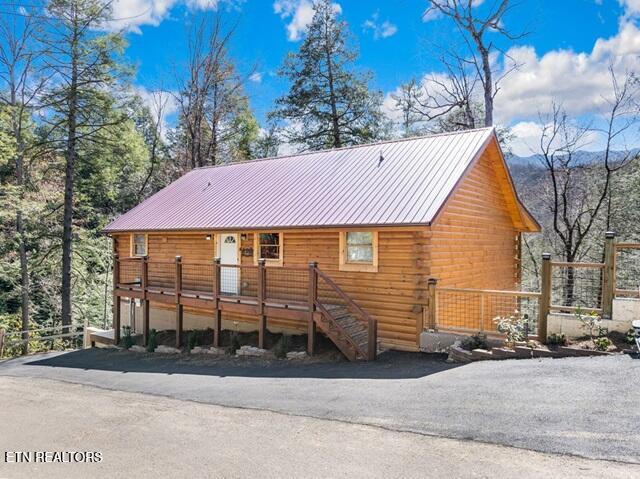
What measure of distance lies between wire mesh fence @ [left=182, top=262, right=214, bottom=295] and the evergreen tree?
13822mm

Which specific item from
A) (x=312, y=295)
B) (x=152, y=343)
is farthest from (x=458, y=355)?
(x=152, y=343)

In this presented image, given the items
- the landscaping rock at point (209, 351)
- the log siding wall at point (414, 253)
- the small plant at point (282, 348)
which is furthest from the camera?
the landscaping rock at point (209, 351)

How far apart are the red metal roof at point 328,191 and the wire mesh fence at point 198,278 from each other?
1.43 meters

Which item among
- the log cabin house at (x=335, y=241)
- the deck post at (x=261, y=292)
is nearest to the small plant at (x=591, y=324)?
the log cabin house at (x=335, y=241)

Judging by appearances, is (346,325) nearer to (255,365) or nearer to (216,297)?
(255,365)

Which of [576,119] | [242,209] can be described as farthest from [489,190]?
[576,119]

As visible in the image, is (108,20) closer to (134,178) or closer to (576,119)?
(134,178)

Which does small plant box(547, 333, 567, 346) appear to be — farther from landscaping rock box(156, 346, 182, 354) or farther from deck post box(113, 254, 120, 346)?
deck post box(113, 254, 120, 346)

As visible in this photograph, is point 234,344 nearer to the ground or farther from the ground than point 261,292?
nearer to the ground

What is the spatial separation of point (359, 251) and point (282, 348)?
10.2 ft

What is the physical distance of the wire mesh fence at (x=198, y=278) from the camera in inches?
526

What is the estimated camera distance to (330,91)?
83.1ft

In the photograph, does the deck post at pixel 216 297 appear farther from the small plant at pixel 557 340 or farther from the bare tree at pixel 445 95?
the bare tree at pixel 445 95

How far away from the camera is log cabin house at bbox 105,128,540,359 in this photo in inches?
391
